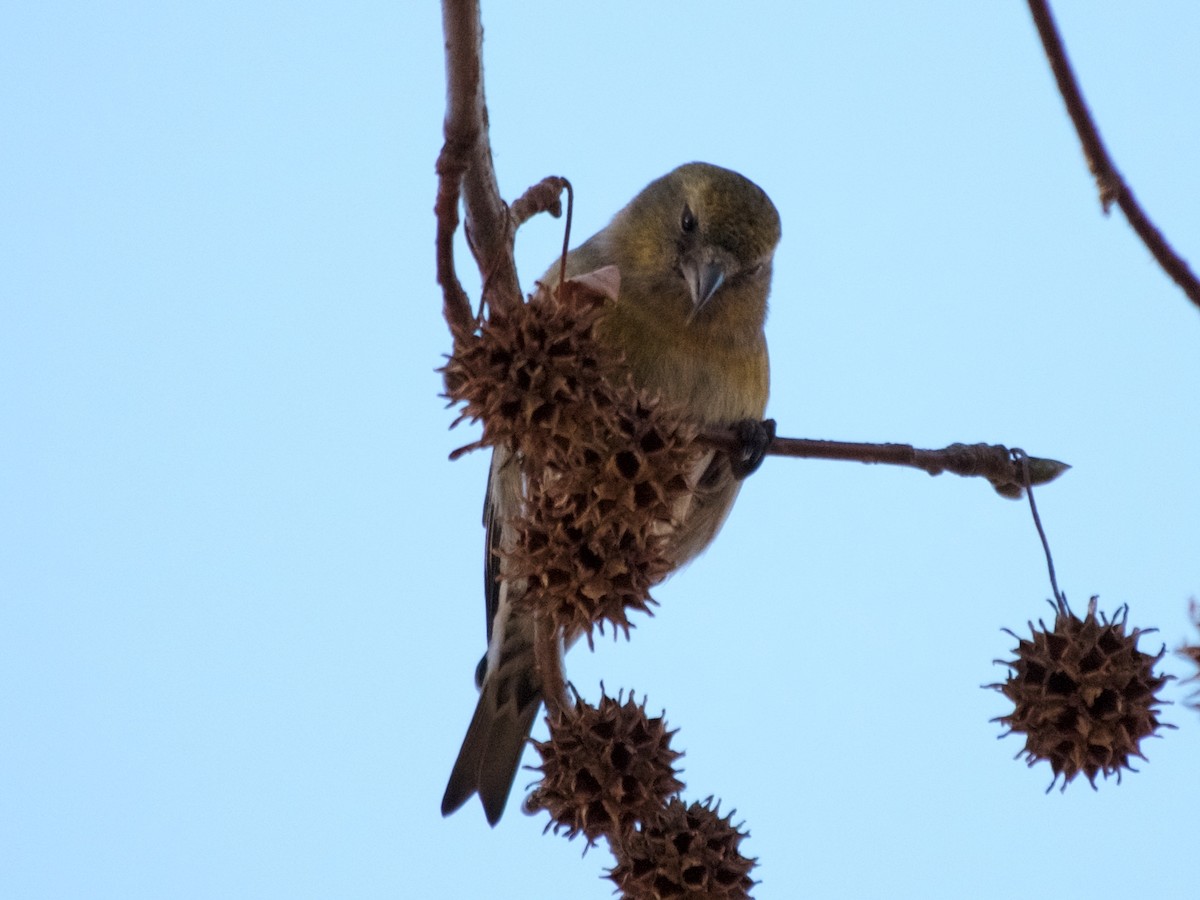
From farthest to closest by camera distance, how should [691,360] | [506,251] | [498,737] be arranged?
[498,737]
[691,360]
[506,251]

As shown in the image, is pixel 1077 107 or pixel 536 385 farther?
pixel 536 385

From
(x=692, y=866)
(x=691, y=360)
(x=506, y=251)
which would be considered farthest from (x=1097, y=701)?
(x=691, y=360)

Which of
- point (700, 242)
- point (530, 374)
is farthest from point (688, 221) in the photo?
point (530, 374)

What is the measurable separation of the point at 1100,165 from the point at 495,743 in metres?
3.01

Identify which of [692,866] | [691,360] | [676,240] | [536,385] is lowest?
[692,866]

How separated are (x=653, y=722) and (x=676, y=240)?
1.95m

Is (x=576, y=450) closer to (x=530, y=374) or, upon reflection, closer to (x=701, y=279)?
(x=530, y=374)

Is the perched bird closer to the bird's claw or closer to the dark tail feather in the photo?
the dark tail feather

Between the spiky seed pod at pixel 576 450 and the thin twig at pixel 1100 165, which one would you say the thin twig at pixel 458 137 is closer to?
the spiky seed pod at pixel 576 450

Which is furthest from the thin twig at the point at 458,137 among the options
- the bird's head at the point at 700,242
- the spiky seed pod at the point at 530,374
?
the bird's head at the point at 700,242

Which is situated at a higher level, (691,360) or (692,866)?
(691,360)

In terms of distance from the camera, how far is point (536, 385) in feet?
7.11

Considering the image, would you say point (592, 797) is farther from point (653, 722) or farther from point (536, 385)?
point (536, 385)

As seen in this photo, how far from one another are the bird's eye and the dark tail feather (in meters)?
1.44
